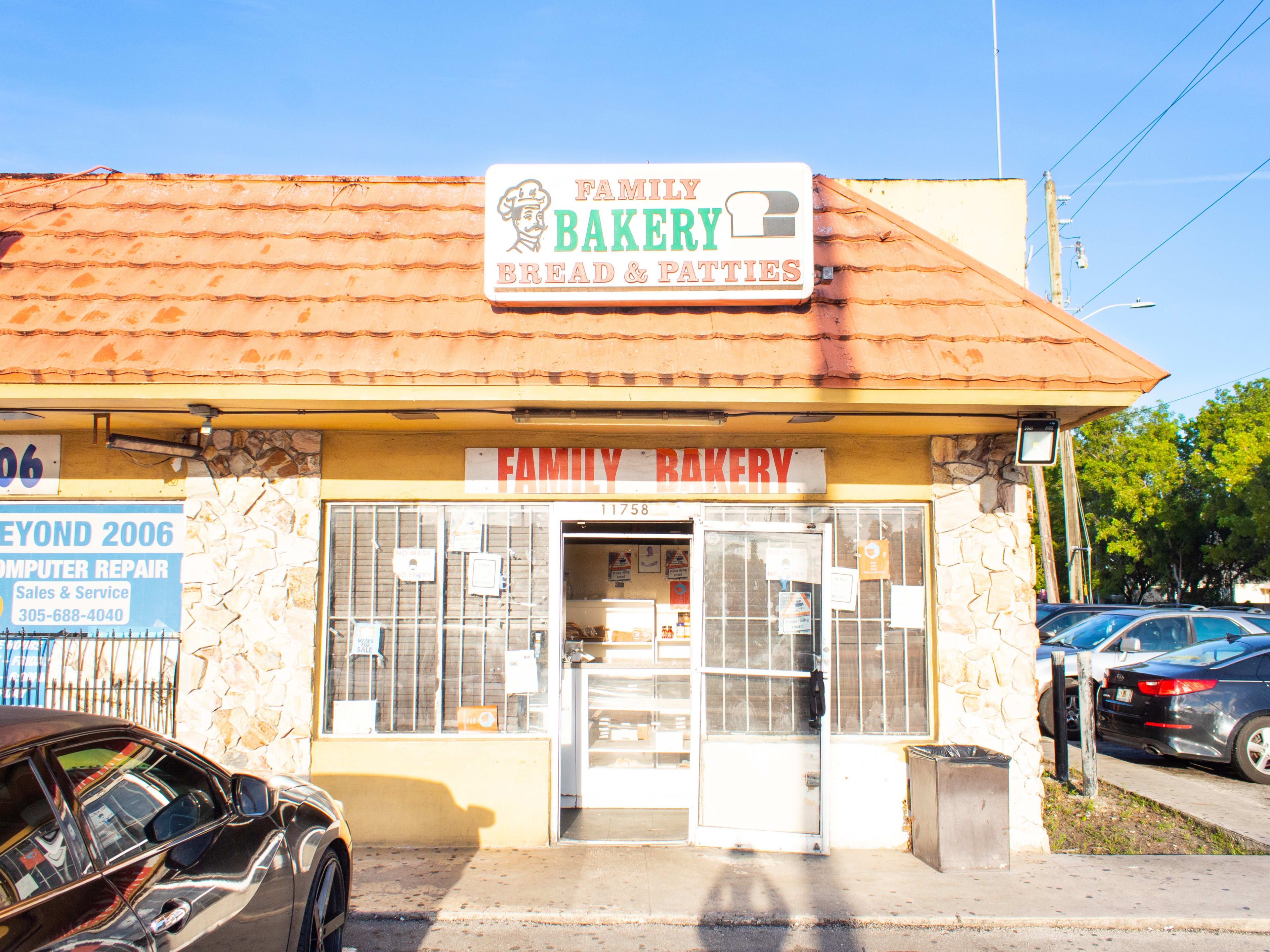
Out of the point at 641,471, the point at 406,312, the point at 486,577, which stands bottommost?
the point at 486,577

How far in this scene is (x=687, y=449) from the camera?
6645 mm

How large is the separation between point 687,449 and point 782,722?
209cm

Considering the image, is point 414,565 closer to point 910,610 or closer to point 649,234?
point 649,234

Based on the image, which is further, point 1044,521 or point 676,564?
point 1044,521

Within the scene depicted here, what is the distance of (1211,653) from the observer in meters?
10.1

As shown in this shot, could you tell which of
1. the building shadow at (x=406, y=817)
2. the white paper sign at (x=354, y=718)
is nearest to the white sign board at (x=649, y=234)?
the white paper sign at (x=354, y=718)

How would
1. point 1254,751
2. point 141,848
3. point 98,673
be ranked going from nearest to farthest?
point 141,848 → point 98,673 → point 1254,751

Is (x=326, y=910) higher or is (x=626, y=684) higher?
(x=626, y=684)

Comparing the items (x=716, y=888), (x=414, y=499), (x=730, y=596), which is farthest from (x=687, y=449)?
(x=716, y=888)

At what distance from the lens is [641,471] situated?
21.6ft

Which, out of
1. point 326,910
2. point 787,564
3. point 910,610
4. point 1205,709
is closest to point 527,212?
point 787,564

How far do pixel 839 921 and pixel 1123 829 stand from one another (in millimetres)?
3371

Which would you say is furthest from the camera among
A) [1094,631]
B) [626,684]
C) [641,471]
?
[1094,631]

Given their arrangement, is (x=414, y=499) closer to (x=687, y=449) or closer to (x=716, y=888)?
(x=687, y=449)
